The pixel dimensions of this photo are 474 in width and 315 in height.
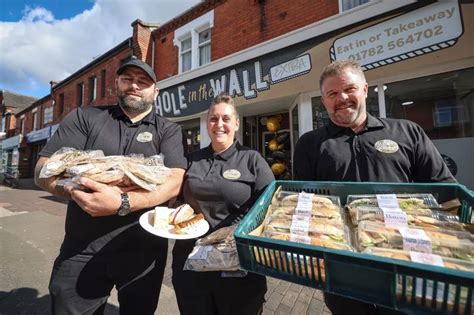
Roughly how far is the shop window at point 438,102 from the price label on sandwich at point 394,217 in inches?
159

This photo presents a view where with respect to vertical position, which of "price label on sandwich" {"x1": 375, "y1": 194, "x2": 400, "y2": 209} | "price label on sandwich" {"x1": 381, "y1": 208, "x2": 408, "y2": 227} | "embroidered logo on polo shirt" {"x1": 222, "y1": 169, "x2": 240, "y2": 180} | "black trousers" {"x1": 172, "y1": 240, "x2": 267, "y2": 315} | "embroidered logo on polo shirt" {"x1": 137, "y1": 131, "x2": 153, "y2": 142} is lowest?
"black trousers" {"x1": 172, "y1": 240, "x2": 267, "y2": 315}

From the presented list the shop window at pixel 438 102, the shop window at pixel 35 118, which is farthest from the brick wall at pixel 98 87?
the shop window at pixel 438 102

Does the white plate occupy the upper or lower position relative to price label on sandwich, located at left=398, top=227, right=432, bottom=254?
Result: lower

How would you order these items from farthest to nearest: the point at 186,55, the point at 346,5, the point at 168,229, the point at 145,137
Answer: the point at 186,55 < the point at 346,5 < the point at 145,137 < the point at 168,229

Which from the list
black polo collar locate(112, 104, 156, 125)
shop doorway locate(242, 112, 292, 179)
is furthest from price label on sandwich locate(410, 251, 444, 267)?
shop doorway locate(242, 112, 292, 179)

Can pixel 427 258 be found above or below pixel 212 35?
below

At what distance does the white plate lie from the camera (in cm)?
136

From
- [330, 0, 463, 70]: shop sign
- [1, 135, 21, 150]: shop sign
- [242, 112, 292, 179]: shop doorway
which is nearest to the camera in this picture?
[330, 0, 463, 70]: shop sign

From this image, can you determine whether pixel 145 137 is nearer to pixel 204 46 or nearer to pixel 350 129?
pixel 350 129

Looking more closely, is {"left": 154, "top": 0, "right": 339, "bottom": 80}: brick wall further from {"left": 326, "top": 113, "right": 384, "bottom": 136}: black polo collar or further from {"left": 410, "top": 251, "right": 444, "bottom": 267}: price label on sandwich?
A: {"left": 410, "top": 251, "right": 444, "bottom": 267}: price label on sandwich

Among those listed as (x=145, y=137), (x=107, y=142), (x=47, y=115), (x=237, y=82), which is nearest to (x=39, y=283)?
(x=107, y=142)

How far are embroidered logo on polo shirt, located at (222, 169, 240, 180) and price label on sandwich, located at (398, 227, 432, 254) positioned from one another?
1.03 meters

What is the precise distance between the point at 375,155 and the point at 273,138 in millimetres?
5830

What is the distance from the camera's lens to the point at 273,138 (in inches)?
286
